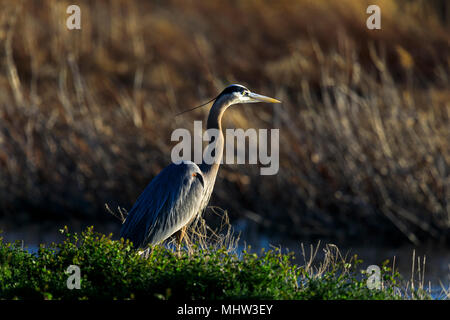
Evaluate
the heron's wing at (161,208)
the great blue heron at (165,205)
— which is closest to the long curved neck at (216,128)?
the great blue heron at (165,205)

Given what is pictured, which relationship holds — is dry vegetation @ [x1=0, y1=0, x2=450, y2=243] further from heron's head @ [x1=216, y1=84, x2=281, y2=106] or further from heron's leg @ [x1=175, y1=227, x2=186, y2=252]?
heron's leg @ [x1=175, y1=227, x2=186, y2=252]

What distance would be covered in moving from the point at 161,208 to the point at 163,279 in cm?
132

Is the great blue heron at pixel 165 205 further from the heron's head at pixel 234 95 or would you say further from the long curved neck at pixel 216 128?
the heron's head at pixel 234 95

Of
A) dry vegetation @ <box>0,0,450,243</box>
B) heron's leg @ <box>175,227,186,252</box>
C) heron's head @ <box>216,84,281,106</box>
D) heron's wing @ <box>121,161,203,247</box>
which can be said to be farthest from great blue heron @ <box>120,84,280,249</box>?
dry vegetation @ <box>0,0,450,243</box>

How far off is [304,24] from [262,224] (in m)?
8.40

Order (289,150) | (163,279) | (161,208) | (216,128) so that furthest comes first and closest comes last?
(289,150) < (216,128) < (161,208) < (163,279)

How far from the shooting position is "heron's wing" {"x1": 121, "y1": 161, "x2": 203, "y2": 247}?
646 centimetres

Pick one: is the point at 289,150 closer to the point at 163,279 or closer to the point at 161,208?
the point at 161,208

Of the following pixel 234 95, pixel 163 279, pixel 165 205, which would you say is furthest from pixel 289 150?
pixel 163 279

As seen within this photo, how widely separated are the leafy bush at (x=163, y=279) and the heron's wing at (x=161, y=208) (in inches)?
29.3

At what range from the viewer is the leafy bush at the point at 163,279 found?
518 cm

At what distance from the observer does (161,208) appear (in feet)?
21.3
